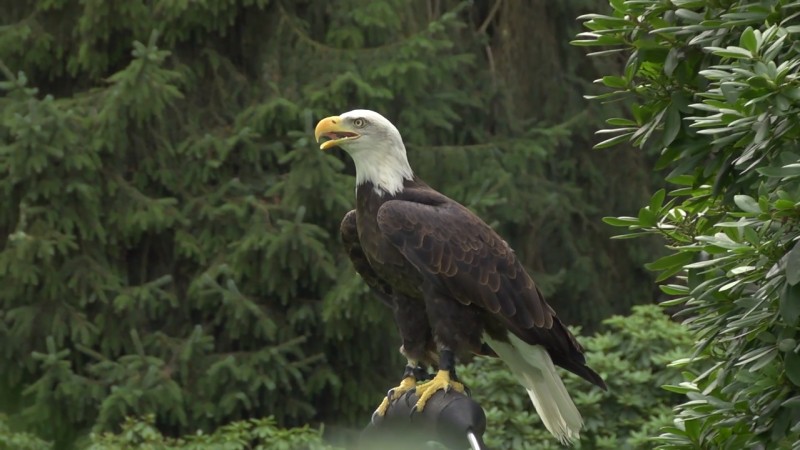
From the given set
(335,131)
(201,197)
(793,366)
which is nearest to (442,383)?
(335,131)

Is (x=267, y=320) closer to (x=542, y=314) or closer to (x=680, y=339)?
(x=680, y=339)

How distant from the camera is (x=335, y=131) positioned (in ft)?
15.6

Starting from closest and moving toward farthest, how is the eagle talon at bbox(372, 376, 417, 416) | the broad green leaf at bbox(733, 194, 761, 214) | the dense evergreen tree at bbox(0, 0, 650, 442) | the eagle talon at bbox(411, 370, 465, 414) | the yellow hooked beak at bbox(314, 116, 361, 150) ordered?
the broad green leaf at bbox(733, 194, 761, 214) → the eagle talon at bbox(411, 370, 465, 414) → the eagle talon at bbox(372, 376, 417, 416) → the yellow hooked beak at bbox(314, 116, 361, 150) → the dense evergreen tree at bbox(0, 0, 650, 442)

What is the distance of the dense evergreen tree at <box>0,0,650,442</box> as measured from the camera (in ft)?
27.8

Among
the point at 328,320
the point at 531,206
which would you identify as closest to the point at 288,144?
the point at 328,320

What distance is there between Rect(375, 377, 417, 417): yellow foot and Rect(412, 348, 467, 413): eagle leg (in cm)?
6

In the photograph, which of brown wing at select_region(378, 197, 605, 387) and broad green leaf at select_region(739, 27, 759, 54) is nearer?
broad green leaf at select_region(739, 27, 759, 54)

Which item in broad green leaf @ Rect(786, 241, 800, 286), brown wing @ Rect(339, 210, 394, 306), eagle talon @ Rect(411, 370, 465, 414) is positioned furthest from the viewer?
brown wing @ Rect(339, 210, 394, 306)

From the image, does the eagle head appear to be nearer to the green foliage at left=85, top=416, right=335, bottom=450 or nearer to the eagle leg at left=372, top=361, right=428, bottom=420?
the eagle leg at left=372, top=361, right=428, bottom=420

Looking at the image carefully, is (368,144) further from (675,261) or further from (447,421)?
(675,261)

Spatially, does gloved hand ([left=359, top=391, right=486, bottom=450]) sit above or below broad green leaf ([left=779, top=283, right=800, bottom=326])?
below

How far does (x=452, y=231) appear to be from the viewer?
15.4 ft

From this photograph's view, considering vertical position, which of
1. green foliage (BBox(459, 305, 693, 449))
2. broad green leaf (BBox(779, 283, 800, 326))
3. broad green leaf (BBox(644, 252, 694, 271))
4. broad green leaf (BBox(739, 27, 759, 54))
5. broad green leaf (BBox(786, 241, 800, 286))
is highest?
broad green leaf (BBox(739, 27, 759, 54))

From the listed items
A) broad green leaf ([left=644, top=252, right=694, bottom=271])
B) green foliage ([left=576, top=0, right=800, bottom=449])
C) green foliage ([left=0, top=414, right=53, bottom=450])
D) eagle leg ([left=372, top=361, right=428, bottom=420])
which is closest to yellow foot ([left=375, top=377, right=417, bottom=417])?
eagle leg ([left=372, top=361, right=428, bottom=420])
